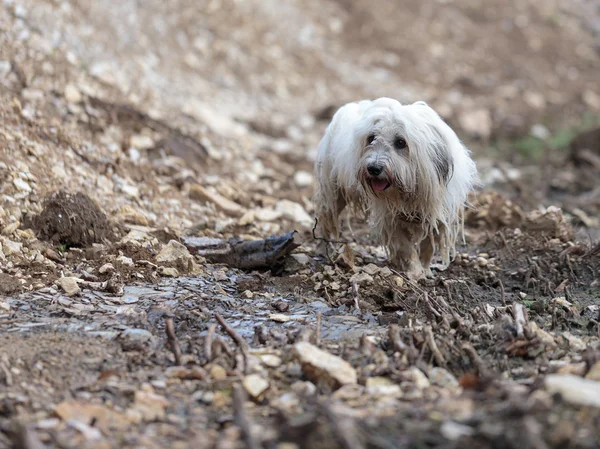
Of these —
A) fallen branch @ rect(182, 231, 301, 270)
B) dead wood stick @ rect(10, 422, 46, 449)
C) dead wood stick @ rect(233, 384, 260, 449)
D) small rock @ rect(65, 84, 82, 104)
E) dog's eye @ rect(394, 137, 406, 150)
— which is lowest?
dead wood stick @ rect(10, 422, 46, 449)

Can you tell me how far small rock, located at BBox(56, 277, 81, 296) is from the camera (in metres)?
4.33

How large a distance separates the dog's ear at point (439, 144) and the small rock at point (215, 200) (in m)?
2.37

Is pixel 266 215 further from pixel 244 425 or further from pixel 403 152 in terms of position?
pixel 244 425

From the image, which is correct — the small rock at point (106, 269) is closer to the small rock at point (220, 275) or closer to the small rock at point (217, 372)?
the small rock at point (220, 275)

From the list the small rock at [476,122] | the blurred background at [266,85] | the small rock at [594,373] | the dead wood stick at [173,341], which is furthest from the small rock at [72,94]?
the small rock at [476,122]

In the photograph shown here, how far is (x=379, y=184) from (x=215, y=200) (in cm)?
233

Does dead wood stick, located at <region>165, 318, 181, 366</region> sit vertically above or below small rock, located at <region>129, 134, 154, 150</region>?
below

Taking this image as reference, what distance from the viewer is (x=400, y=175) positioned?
479 centimetres

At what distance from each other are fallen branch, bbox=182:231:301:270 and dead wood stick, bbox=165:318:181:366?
1.59 metres

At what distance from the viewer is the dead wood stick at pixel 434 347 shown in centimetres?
337

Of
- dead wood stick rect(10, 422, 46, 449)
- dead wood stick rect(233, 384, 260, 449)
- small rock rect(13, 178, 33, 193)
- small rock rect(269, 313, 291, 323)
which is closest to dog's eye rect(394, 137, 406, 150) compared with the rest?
small rock rect(269, 313, 291, 323)

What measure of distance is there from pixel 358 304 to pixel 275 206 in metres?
2.86

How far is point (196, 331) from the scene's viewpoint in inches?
153

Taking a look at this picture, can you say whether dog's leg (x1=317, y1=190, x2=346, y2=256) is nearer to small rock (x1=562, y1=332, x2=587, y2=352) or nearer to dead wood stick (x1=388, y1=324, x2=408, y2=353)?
dead wood stick (x1=388, y1=324, x2=408, y2=353)
